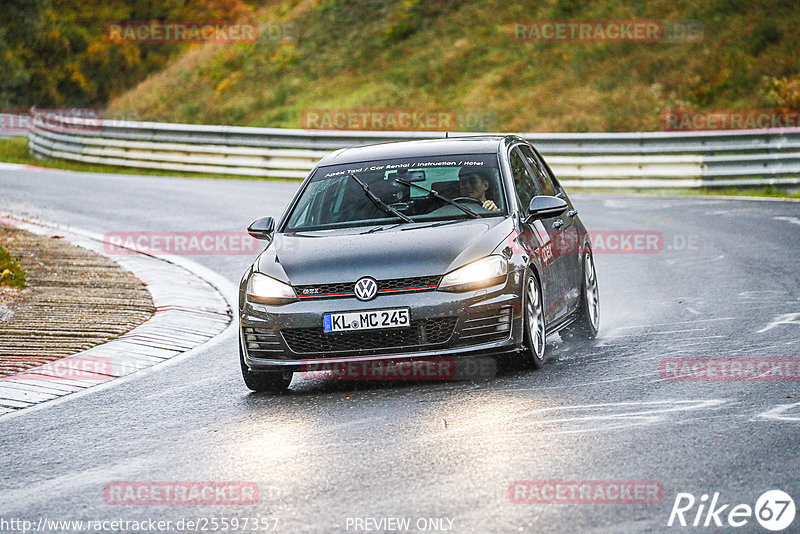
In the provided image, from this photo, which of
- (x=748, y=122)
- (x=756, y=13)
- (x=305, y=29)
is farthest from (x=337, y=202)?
(x=305, y=29)

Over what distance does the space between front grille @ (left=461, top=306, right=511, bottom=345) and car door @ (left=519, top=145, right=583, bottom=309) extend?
58.7 inches

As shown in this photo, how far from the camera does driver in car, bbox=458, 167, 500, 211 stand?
30.7ft

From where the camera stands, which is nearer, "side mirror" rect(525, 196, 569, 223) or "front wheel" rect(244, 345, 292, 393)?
"front wheel" rect(244, 345, 292, 393)

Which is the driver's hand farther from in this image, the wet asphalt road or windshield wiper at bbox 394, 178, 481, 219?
the wet asphalt road

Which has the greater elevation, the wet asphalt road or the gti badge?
the gti badge

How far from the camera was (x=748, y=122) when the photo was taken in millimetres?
32562

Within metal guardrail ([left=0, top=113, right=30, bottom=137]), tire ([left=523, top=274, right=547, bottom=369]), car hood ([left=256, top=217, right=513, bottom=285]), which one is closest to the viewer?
car hood ([left=256, top=217, right=513, bottom=285])

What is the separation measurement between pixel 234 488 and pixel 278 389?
106 inches

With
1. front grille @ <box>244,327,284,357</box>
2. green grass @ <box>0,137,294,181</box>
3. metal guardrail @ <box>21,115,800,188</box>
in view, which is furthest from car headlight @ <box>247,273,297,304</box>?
green grass @ <box>0,137,294,181</box>

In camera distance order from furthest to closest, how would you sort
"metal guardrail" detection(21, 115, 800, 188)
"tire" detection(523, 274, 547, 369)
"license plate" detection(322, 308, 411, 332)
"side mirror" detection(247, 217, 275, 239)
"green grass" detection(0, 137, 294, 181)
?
"green grass" detection(0, 137, 294, 181)
"metal guardrail" detection(21, 115, 800, 188)
"side mirror" detection(247, 217, 275, 239)
"tire" detection(523, 274, 547, 369)
"license plate" detection(322, 308, 411, 332)

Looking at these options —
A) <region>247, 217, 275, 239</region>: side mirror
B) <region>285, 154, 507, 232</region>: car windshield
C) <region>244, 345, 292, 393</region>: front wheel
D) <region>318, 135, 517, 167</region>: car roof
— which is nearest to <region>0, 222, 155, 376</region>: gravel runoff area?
<region>247, 217, 275, 239</region>: side mirror

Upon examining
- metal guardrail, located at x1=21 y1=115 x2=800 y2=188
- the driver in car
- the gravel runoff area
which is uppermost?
the driver in car

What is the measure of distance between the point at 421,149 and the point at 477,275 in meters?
1.89

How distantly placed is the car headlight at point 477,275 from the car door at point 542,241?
0.48 meters
